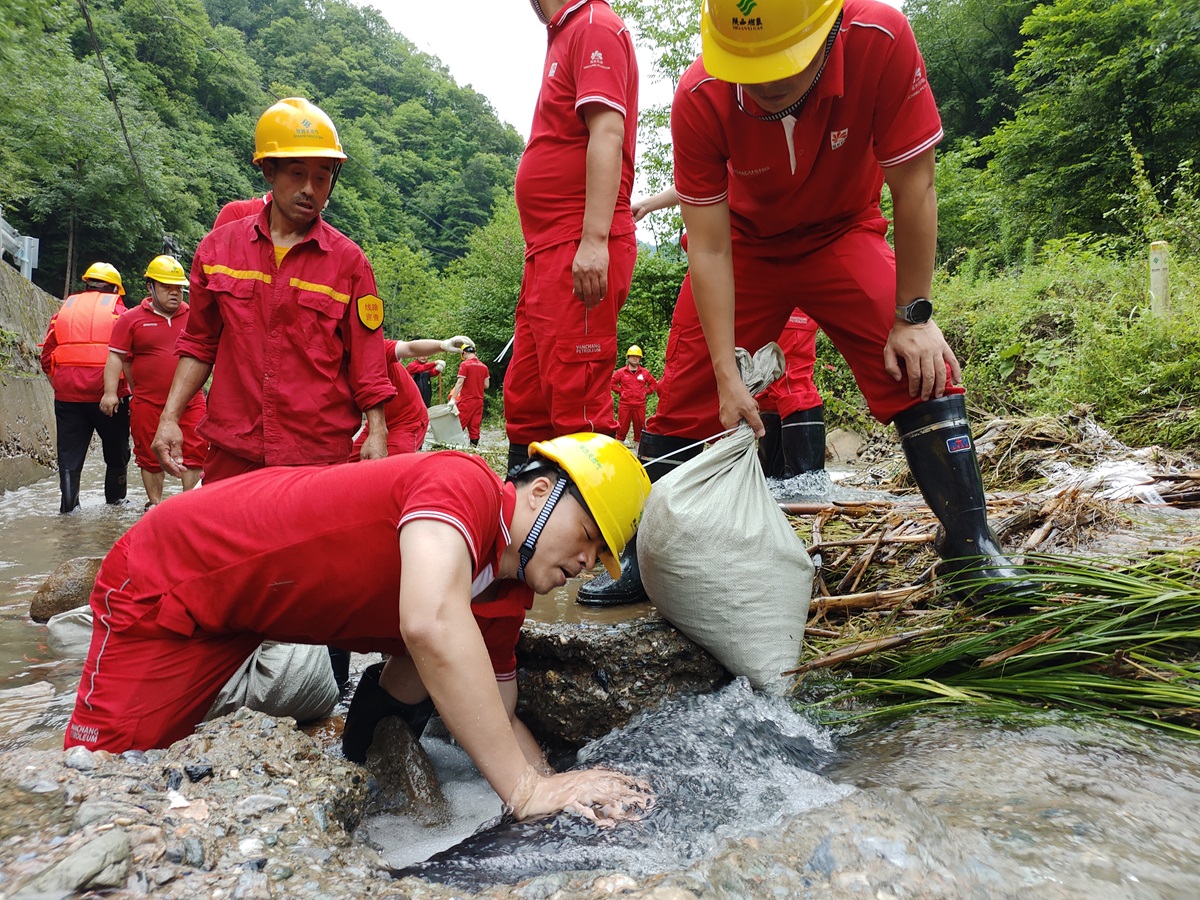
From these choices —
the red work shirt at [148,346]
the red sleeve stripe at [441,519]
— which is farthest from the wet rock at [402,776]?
the red work shirt at [148,346]

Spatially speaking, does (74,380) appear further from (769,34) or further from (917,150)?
(917,150)

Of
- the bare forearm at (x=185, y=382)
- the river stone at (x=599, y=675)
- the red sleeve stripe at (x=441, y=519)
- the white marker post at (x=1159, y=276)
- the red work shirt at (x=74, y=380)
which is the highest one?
the white marker post at (x=1159, y=276)

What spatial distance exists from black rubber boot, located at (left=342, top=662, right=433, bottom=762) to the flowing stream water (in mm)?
183

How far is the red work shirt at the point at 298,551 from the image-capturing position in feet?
5.03

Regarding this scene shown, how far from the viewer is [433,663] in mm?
1298

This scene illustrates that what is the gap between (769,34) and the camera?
1807 mm

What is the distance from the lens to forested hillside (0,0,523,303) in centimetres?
2520

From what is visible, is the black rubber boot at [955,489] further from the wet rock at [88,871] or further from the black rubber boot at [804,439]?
the black rubber boot at [804,439]

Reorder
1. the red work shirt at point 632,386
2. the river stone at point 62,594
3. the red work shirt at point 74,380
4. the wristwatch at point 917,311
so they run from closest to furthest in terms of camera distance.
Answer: the wristwatch at point 917,311, the river stone at point 62,594, the red work shirt at point 74,380, the red work shirt at point 632,386

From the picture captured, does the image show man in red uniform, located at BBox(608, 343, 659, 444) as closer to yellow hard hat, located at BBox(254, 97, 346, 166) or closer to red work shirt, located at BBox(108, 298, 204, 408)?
red work shirt, located at BBox(108, 298, 204, 408)

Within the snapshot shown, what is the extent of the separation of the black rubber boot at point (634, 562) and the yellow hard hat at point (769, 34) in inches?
45.3

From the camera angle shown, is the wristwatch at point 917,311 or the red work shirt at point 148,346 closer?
the wristwatch at point 917,311

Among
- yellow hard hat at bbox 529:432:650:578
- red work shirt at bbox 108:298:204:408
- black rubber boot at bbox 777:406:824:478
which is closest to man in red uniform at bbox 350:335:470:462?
red work shirt at bbox 108:298:204:408

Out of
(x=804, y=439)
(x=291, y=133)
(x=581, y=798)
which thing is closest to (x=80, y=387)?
(x=291, y=133)
